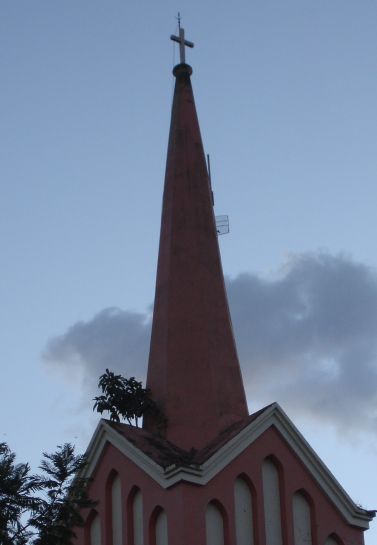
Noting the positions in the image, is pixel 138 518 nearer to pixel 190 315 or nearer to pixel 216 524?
pixel 216 524

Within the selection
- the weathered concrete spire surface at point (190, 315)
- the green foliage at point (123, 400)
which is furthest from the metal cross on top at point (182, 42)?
the green foliage at point (123, 400)

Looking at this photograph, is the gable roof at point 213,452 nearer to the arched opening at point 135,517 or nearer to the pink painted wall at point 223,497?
the pink painted wall at point 223,497

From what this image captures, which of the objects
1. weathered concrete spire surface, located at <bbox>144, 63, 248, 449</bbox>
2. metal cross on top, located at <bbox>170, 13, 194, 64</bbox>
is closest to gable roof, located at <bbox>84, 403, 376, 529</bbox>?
weathered concrete spire surface, located at <bbox>144, 63, 248, 449</bbox>

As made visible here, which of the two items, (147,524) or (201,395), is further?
(201,395)

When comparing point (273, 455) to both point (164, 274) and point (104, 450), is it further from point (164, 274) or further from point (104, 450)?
point (164, 274)

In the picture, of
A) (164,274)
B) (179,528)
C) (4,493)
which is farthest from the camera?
(164,274)

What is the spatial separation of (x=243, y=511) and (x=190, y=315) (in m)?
5.42

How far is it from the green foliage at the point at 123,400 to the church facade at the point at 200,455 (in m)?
0.27

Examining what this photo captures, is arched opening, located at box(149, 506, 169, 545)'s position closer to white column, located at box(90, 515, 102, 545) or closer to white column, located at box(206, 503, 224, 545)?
white column, located at box(206, 503, 224, 545)

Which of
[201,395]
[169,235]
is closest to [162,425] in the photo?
[201,395]

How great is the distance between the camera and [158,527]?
25047 mm

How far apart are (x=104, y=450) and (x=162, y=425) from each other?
1458mm

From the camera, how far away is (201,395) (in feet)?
90.3

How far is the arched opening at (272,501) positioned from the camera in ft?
83.8
